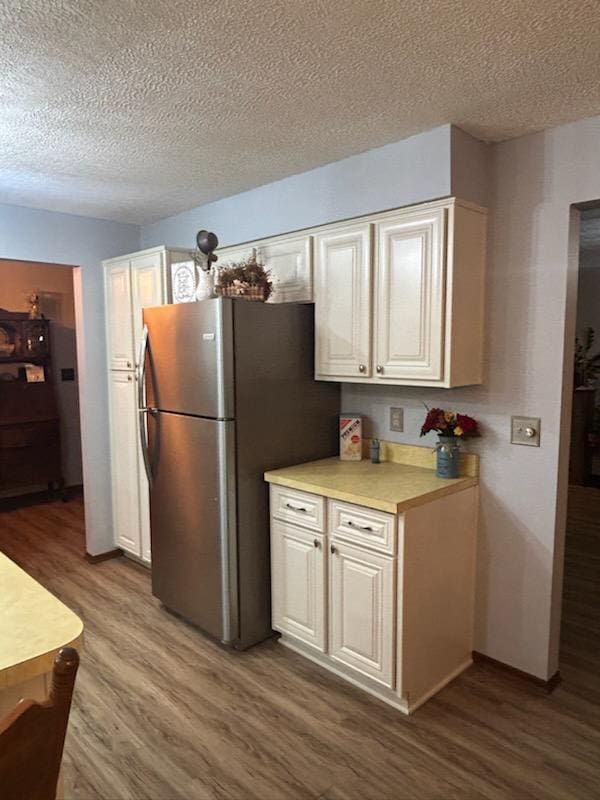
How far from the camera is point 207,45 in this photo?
162 centimetres

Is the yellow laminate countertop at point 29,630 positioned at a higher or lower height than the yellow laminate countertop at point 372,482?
higher

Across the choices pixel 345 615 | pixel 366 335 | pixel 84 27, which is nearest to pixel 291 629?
pixel 345 615

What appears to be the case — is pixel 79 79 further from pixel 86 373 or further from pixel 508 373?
pixel 86 373

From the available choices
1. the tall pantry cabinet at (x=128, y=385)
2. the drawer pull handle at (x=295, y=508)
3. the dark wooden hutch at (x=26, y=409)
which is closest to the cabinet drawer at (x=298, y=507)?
the drawer pull handle at (x=295, y=508)

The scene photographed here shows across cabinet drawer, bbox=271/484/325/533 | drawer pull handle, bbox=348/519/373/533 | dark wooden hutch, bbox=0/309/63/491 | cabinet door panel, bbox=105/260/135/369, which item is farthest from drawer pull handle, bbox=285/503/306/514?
dark wooden hutch, bbox=0/309/63/491

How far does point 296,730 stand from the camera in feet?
6.98

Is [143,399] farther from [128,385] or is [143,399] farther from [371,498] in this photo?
[371,498]

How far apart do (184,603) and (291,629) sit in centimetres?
62

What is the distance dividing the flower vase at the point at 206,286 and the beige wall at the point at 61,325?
3.32 m

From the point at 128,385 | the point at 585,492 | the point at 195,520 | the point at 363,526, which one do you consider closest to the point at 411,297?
the point at 363,526

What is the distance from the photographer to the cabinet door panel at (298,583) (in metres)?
2.44

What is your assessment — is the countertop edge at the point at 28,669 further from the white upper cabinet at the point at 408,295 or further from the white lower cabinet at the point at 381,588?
the white upper cabinet at the point at 408,295

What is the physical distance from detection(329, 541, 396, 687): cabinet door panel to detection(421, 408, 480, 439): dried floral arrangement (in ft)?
2.10

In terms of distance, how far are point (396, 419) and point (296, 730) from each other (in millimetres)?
1452
